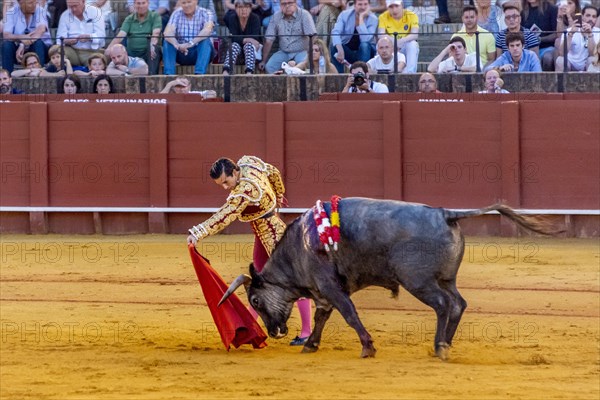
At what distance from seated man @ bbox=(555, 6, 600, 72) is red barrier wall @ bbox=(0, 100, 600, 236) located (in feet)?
2.61

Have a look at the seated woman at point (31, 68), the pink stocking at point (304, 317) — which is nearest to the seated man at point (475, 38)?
the seated woman at point (31, 68)

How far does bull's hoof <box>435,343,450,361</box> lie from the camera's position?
25.2 feet

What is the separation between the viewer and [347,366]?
7547mm

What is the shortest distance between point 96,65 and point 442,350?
26.6 ft

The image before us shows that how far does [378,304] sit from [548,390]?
11.1ft

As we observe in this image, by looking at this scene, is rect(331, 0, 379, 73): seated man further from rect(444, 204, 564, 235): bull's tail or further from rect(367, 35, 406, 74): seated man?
rect(444, 204, 564, 235): bull's tail

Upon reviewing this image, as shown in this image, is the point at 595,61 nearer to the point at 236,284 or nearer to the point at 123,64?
the point at 123,64

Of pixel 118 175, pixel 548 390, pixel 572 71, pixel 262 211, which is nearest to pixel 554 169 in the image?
pixel 572 71

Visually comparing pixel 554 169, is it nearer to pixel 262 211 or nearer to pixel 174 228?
pixel 174 228

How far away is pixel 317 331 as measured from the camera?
318 inches

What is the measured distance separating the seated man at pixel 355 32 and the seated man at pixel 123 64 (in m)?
2.22

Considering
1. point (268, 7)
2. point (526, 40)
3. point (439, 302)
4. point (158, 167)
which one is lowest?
point (439, 302)

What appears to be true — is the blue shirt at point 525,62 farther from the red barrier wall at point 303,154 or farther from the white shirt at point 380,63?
the white shirt at point 380,63

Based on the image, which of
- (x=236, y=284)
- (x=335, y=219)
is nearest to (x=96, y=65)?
(x=236, y=284)
